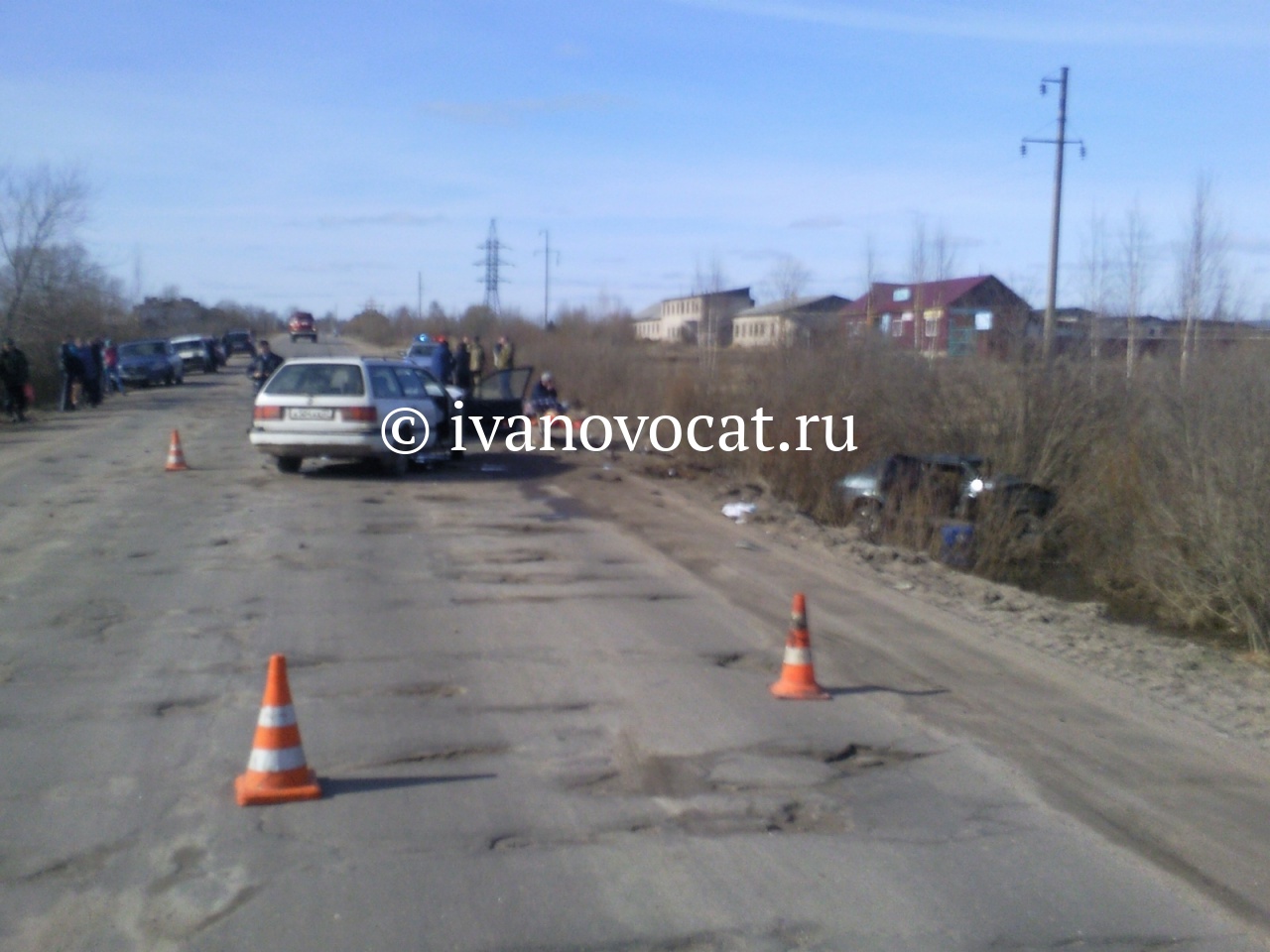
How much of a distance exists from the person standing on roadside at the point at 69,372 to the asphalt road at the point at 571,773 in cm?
1815

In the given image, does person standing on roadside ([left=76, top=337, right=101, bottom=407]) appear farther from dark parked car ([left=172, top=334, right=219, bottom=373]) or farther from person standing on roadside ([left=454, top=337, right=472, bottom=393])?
dark parked car ([left=172, top=334, right=219, bottom=373])

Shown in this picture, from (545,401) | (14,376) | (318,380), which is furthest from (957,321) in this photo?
Result: (14,376)

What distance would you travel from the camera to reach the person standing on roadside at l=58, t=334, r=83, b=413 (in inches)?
1067

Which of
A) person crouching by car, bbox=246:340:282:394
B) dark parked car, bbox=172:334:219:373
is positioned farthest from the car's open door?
dark parked car, bbox=172:334:219:373

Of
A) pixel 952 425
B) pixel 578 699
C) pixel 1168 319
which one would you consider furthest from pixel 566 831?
pixel 1168 319

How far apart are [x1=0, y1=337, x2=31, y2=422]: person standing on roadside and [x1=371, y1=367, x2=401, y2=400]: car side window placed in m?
12.2

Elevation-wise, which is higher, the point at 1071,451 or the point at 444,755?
the point at 1071,451

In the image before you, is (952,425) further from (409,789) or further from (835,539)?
(409,789)

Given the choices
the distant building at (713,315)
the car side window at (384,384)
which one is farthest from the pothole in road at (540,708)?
the distant building at (713,315)

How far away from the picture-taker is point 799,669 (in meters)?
7.06

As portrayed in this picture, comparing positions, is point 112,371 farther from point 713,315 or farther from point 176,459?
point 176,459

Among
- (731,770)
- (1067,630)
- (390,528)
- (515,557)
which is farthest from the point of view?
(390,528)

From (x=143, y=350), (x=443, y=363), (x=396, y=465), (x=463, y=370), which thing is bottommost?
(x=396, y=465)

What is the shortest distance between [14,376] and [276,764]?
22399mm
